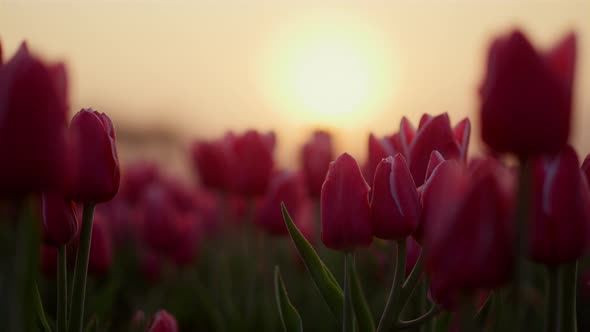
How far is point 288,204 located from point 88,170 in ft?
2.93

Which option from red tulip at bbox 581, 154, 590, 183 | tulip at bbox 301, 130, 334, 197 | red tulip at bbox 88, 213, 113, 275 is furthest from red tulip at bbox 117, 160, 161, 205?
red tulip at bbox 581, 154, 590, 183

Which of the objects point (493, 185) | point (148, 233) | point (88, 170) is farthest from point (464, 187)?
point (148, 233)

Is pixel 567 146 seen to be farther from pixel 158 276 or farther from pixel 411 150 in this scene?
pixel 158 276

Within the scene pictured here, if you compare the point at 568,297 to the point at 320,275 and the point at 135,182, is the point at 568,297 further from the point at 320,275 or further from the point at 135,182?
the point at 135,182

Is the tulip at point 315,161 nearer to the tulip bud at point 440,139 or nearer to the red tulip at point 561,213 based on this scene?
the tulip bud at point 440,139

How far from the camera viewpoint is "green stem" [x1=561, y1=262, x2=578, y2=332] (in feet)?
2.13

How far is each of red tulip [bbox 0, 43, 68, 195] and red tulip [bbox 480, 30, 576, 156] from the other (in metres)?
0.40

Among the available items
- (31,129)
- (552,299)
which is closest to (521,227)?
(552,299)

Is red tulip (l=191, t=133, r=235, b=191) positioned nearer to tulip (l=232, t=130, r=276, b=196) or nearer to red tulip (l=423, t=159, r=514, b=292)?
tulip (l=232, t=130, r=276, b=196)

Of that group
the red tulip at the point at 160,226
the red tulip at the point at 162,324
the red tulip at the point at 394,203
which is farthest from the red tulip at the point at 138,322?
the red tulip at the point at 160,226

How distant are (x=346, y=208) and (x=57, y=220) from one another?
14.7 inches

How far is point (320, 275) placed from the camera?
29.7 inches

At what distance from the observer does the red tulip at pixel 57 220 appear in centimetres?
75

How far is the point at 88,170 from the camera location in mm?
758
